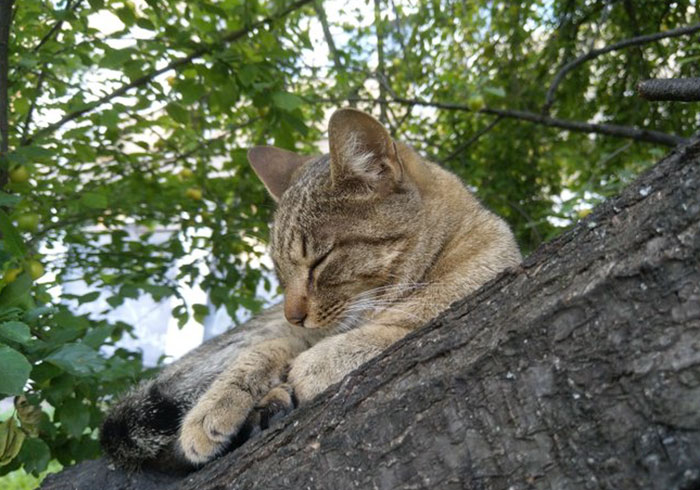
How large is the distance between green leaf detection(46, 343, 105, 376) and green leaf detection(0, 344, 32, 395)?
315 millimetres

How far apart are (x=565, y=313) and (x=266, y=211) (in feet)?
9.85

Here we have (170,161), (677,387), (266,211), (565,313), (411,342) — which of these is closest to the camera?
(677,387)

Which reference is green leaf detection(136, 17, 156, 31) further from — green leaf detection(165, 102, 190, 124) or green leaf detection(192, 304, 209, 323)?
green leaf detection(192, 304, 209, 323)

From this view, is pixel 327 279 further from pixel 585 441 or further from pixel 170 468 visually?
pixel 585 441

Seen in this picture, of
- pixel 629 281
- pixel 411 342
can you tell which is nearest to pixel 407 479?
pixel 411 342

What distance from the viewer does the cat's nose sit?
2463 mm

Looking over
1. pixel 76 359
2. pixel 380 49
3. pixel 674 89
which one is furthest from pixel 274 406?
pixel 380 49

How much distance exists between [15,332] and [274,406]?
73 cm

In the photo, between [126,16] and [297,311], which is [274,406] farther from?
[126,16]

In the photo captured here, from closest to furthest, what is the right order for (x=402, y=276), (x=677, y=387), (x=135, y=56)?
1. (x=677, y=387)
2. (x=402, y=276)
3. (x=135, y=56)

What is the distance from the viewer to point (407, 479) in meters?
1.37

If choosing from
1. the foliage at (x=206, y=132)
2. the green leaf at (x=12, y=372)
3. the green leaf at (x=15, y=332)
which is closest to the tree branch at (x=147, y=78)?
the foliage at (x=206, y=132)

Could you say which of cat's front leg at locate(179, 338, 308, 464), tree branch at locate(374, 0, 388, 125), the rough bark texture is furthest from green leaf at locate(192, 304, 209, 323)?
the rough bark texture

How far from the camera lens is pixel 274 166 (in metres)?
3.12
